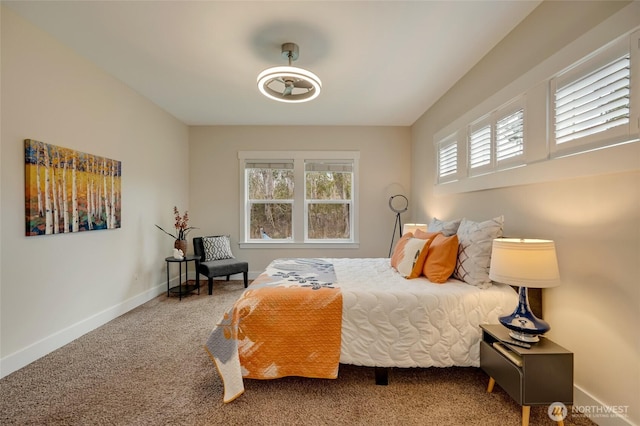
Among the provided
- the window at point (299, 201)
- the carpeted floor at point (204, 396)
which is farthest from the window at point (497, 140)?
the window at point (299, 201)

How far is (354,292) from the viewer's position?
1962 mm

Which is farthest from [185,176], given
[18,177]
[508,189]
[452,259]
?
[508,189]

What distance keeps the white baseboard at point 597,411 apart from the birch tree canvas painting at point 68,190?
3932 mm

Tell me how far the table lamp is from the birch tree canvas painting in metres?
3.36

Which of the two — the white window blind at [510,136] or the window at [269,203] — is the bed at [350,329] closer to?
the white window blind at [510,136]

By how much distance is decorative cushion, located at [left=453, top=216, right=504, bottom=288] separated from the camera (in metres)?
2.05

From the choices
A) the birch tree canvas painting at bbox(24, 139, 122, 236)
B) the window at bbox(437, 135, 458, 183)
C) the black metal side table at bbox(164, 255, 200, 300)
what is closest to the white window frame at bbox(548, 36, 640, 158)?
the window at bbox(437, 135, 458, 183)

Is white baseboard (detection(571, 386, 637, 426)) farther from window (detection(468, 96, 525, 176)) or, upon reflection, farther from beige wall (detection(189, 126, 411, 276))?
beige wall (detection(189, 126, 411, 276))

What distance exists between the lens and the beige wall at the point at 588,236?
140cm

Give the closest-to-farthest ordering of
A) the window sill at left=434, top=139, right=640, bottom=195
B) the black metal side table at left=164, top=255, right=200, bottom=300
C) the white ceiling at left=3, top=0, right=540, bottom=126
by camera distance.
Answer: the window sill at left=434, top=139, right=640, bottom=195, the white ceiling at left=3, top=0, right=540, bottom=126, the black metal side table at left=164, top=255, right=200, bottom=300

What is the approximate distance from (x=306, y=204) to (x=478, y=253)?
3.07 metres

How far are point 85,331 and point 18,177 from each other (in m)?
1.53

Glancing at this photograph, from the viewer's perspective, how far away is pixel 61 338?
7.93ft

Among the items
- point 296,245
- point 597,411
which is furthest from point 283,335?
point 296,245
